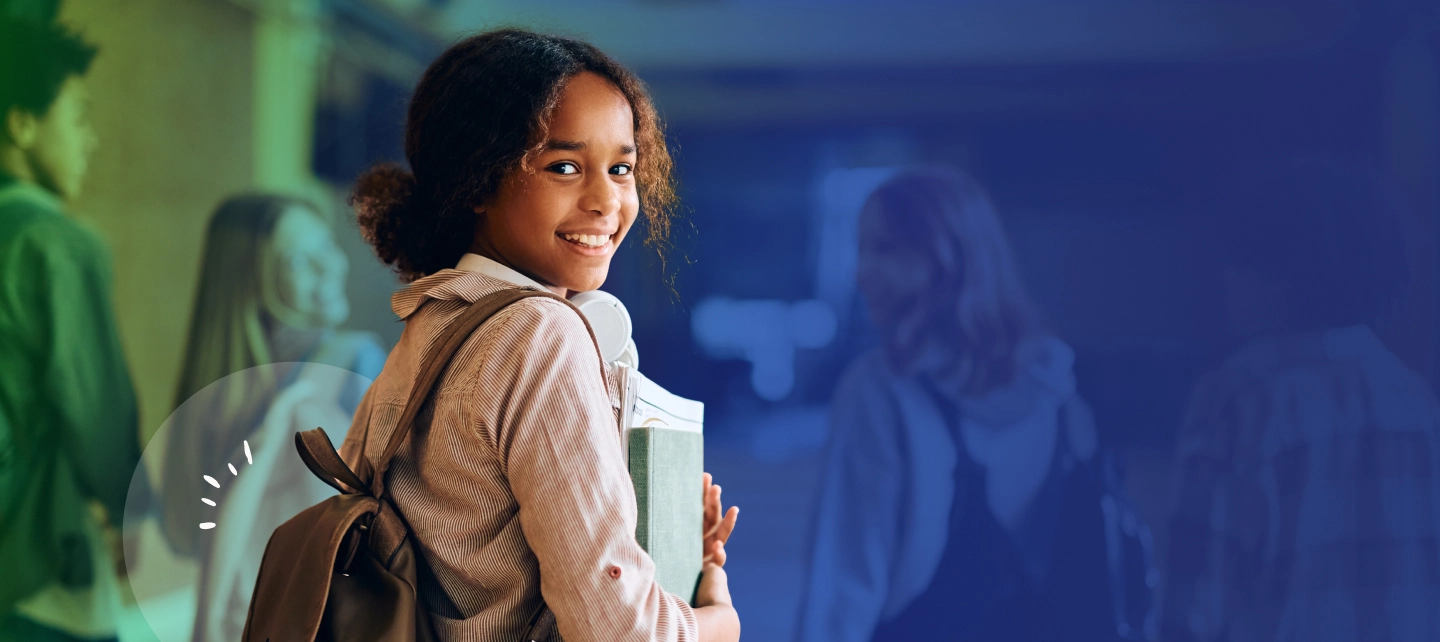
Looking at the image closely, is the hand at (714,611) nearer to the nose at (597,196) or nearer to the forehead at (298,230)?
the nose at (597,196)

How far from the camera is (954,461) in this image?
2.17 metres

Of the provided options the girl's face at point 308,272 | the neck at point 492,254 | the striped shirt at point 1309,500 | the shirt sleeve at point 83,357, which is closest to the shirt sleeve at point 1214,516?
the striped shirt at point 1309,500

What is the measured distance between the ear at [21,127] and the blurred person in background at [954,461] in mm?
1629

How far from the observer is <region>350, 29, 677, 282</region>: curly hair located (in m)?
1.03

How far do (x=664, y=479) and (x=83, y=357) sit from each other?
57.2 inches

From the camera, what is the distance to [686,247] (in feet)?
7.47

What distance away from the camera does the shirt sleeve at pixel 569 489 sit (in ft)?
2.81

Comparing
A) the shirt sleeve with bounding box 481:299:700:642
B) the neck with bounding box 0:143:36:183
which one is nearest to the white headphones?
the shirt sleeve with bounding box 481:299:700:642

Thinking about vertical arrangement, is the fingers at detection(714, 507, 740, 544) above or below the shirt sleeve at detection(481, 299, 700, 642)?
below

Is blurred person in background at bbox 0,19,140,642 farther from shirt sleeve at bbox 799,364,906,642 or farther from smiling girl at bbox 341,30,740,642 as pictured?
shirt sleeve at bbox 799,364,906,642

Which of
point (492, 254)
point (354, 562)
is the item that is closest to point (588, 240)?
point (492, 254)

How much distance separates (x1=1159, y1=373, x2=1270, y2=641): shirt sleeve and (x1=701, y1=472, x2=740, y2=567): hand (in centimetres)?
110

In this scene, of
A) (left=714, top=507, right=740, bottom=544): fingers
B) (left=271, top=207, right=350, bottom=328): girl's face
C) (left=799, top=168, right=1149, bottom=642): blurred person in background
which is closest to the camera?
(left=714, top=507, right=740, bottom=544): fingers

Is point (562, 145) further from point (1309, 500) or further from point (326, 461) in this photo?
point (1309, 500)
